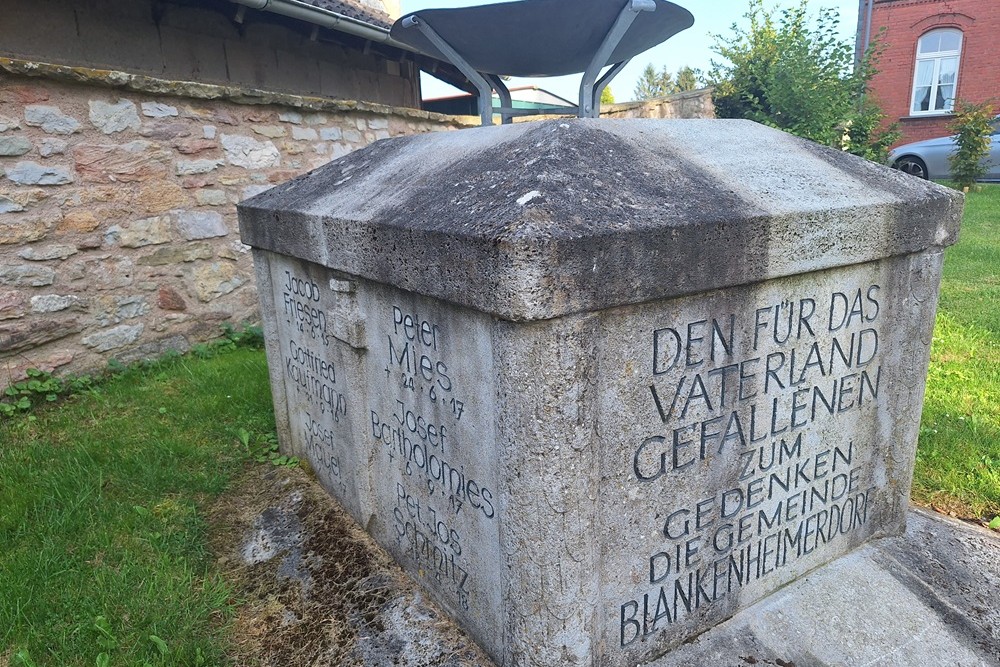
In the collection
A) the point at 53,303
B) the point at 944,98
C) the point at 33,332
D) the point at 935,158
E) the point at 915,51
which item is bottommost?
the point at 33,332

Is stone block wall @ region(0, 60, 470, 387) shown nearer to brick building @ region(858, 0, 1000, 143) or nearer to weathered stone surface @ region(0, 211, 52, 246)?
weathered stone surface @ region(0, 211, 52, 246)

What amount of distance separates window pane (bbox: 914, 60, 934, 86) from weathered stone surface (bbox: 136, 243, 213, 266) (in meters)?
17.2

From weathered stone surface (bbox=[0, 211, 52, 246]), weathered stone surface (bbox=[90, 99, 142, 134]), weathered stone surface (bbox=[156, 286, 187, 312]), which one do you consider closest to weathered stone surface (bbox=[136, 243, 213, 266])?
weathered stone surface (bbox=[156, 286, 187, 312])

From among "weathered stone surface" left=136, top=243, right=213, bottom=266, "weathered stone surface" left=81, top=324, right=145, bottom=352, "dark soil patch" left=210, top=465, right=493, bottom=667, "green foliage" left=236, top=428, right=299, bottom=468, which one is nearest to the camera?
"dark soil patch" left=210, top=465, right=493, bottom=667

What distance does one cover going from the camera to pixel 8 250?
12.3 feet

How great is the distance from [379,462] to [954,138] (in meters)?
13.3

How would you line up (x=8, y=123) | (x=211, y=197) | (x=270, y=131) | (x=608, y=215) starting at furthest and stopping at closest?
(x=270, y=131) → (x=211, y=197) → (x=8, y=123) → (x=608, y=215)

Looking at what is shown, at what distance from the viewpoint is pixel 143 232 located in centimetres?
435

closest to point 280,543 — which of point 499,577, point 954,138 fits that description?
point 499,577

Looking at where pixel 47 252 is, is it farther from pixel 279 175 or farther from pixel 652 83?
pixel 652 83

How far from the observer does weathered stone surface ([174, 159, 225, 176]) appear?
4.53 metres

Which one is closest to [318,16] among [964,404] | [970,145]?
[964,404]

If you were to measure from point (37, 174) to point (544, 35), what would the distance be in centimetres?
320

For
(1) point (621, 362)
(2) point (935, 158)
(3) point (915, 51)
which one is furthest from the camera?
(3) point (915, 51)
